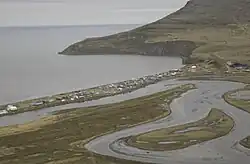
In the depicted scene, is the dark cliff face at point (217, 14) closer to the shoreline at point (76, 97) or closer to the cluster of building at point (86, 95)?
the shoreline at point (76, 97)

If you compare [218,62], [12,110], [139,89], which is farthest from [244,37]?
[12,110]

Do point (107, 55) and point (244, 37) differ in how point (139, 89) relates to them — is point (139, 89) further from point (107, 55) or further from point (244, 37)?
point (107, 55)

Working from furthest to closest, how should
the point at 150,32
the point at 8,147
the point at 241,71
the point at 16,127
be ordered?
the point at 150,32, the point at 241,71, the point at 16,127, the point at 8,147

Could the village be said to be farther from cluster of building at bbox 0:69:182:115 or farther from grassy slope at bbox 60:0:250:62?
grassy slope at bbox 60:0:250:62

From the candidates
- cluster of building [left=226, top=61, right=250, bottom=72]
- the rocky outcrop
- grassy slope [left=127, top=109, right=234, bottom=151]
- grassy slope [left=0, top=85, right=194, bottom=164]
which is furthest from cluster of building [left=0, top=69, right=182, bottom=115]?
the rocky outcrop

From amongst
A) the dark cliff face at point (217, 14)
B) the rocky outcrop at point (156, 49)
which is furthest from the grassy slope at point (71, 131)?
the dark cliff face at point (217, 14)

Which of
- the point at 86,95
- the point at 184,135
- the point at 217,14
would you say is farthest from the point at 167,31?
the point at 184,135
